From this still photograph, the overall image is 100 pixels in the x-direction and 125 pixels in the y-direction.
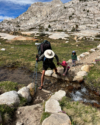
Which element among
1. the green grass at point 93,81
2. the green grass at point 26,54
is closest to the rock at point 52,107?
the green grass at point 93,81

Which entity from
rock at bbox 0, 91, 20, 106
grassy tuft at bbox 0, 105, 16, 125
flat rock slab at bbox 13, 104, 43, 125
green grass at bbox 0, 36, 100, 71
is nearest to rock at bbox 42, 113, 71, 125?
flat rock slab at bbox 13, 104, 43, 125

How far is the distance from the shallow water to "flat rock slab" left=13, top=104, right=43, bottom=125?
77.6 inches

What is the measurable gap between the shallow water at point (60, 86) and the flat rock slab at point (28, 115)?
1972mm

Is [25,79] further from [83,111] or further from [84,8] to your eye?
[84,8]

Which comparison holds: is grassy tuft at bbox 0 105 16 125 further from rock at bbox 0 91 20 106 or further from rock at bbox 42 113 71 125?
rock at bbox 42 113 71 125

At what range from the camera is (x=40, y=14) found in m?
188

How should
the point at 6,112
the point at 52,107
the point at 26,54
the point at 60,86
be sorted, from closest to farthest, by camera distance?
1. the point at 6,112
2. the point at 52,107
3. the point at 60,86
4. the point at 26,54

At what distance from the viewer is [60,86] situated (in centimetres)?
789

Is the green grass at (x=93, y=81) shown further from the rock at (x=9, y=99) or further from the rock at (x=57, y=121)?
the rock at (x=9, y=99)

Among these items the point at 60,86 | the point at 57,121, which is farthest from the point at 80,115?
the point at 60,86

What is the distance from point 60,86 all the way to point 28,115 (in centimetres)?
416

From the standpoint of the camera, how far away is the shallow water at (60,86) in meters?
6.52

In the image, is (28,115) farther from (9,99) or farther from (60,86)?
(60,86)

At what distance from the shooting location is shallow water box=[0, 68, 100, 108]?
6.52 meters
